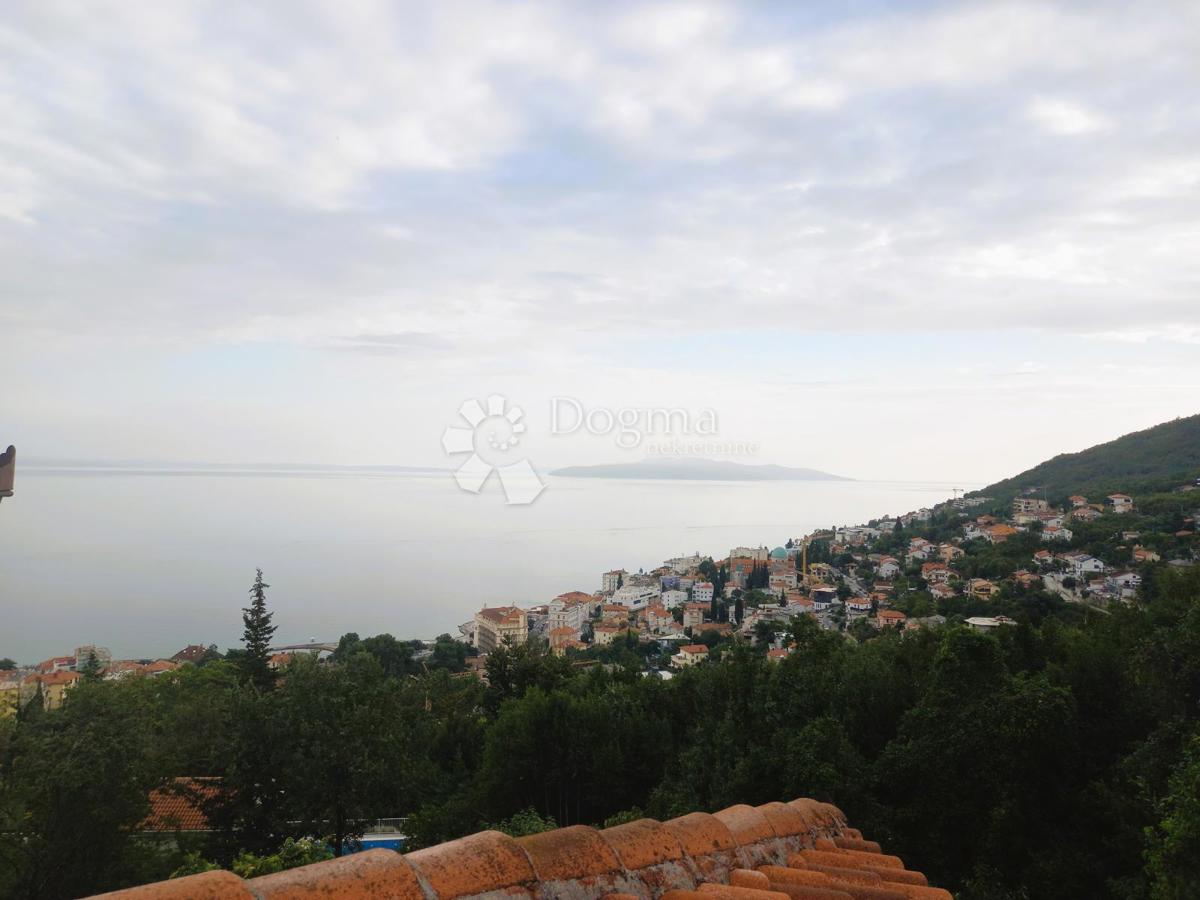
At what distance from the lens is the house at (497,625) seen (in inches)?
1855

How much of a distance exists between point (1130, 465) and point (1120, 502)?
24.1 m

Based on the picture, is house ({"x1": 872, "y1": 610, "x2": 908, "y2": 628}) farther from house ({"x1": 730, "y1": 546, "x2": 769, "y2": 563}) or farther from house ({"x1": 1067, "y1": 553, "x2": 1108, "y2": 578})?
house ({"x1": 730, "y1": 546, "x2": 769, "y2": 563})

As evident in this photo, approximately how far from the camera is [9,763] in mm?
6984

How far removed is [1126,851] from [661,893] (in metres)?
6.47

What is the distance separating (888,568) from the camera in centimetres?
5775

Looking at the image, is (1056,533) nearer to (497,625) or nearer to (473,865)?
(497,625)

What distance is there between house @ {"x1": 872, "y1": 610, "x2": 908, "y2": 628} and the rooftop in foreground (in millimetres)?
31411

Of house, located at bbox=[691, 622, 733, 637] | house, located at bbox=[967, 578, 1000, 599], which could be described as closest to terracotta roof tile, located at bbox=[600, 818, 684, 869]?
house, located at bbox=[967, 578, 1000, 599]

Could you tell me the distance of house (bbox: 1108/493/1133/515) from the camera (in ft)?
163

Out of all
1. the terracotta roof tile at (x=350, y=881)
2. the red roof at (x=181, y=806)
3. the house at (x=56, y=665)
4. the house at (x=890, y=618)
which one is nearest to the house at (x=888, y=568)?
the house at (x=890, y=618)

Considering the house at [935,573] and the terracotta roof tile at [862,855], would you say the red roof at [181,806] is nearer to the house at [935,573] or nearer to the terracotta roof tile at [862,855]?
the terracotta roof tile at [862,855]

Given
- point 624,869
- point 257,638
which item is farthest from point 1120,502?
point 624,869

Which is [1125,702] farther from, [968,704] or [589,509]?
[589,509]

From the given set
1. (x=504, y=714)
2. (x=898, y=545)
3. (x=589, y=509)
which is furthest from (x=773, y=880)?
(x=589, y=509)
